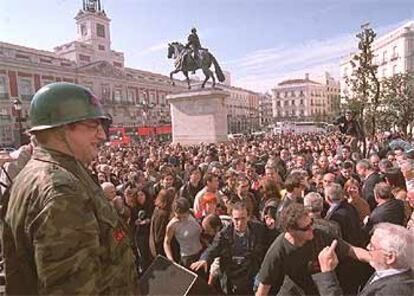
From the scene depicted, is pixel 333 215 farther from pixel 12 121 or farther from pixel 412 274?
pixel 12 121

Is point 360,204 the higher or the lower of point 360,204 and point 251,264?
the higher

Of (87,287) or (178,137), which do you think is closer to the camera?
(87,287)

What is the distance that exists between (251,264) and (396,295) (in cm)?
187

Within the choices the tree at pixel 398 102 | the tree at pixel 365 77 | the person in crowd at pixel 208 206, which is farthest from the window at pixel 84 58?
the person in crowd at pixel 208 206

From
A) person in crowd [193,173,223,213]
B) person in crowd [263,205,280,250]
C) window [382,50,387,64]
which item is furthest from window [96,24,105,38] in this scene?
person in crowd [263,205,280,250]

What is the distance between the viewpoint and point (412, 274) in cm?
231

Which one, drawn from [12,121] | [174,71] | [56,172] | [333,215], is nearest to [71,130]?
[56,172]

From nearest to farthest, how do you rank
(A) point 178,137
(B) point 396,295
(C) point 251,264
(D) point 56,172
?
1. (D) point 56,172
2. (B) point 396,295
3. (C) point 251,264
4. (A) point 178,137

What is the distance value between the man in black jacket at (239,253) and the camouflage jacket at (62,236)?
236 centimetres

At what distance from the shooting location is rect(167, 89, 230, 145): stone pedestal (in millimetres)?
22639

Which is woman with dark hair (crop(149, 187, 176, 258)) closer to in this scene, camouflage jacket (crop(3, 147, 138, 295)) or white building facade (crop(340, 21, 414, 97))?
camouflage jacket (crop(3, 147, 138, 295))

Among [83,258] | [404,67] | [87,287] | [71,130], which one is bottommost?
[87,287]

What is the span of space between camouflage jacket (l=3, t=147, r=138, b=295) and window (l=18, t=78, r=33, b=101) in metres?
54.7

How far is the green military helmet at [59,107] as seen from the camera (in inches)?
62.4
